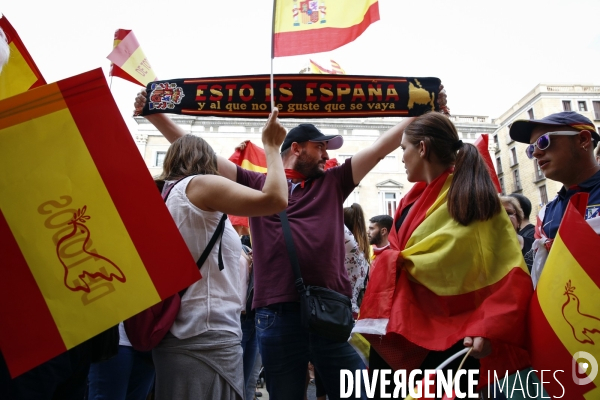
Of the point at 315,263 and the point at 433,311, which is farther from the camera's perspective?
the point at 315,263

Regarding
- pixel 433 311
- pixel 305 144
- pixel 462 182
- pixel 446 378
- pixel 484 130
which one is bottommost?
→ pixel 446 378

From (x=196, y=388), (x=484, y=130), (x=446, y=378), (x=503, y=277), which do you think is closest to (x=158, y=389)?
(x=196, y=388)

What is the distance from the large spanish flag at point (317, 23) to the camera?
2.89 meters

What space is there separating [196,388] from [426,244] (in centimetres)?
121

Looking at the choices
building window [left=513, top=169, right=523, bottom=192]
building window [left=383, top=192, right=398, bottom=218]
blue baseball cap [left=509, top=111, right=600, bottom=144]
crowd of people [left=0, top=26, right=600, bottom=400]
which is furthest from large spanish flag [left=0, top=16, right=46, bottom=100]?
building window [left=513, top=169, right=523, bottom=192]

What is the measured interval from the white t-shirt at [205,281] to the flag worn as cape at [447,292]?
25.4 inches

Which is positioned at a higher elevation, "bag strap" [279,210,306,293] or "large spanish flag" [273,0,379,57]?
"large spanish flag" [273,0,379,57]

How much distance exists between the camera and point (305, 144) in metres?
3.02

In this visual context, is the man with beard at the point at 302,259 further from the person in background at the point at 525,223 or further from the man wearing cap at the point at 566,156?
the person in background at the point at 525,223

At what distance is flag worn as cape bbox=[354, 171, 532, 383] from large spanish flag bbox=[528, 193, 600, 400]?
0.10 meters

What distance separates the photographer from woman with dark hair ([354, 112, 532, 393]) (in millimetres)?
1965

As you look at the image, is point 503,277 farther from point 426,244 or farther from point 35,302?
point 35,302

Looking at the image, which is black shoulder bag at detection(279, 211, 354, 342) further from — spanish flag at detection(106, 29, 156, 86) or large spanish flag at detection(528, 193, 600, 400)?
spanish flag at detection(106, 29, 156, 86)

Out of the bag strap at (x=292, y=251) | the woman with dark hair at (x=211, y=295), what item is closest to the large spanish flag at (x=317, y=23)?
the woman with dark hair at (x=211, y=295)
